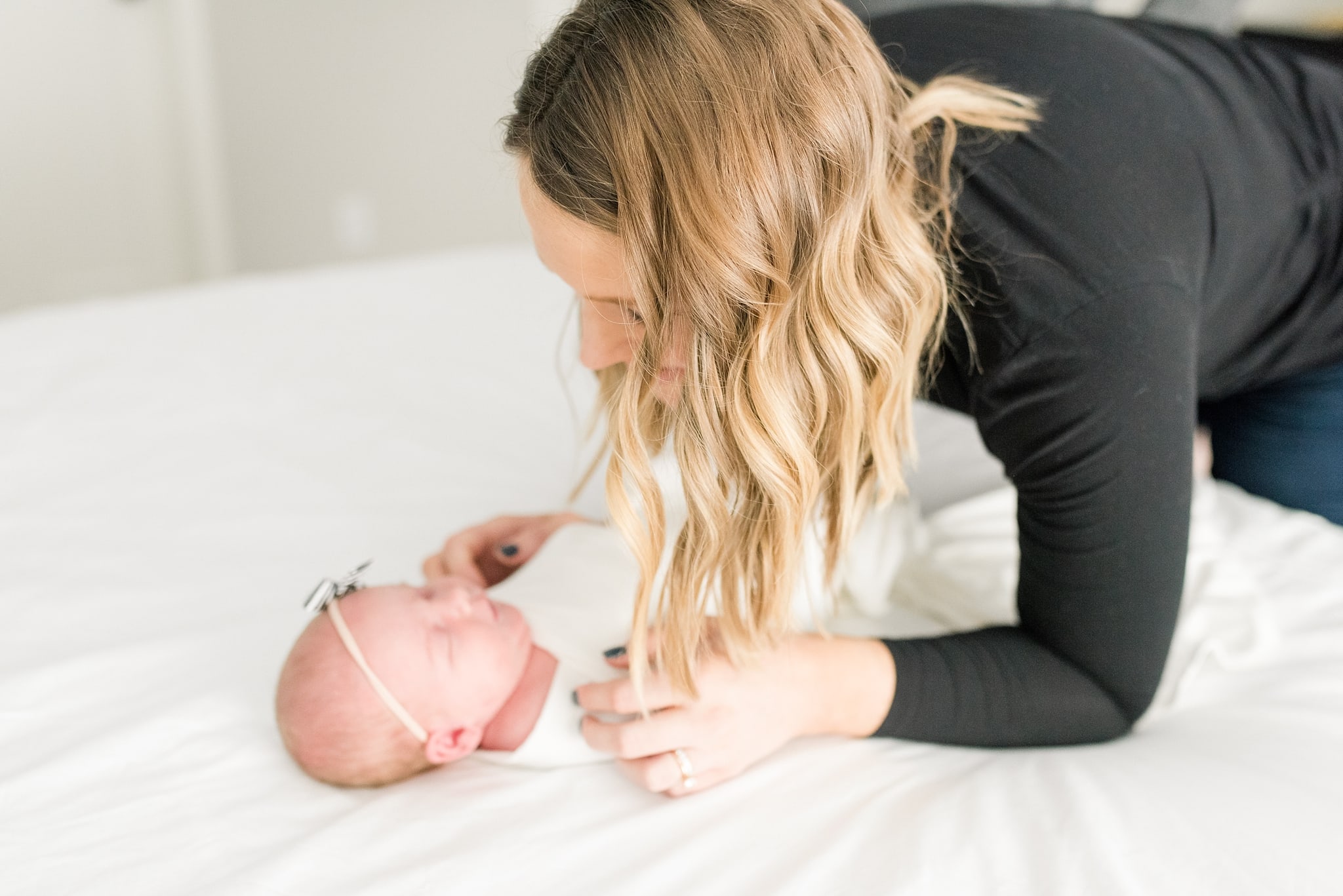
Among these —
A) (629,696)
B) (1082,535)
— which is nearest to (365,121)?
(629,696)

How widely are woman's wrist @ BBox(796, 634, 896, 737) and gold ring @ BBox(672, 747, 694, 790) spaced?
0.34 ft

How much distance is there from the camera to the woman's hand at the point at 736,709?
0.84 metres

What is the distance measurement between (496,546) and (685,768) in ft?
1.37

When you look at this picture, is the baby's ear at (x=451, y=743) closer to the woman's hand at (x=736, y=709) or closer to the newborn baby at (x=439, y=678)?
the newborn baby at (x=439, y=678)

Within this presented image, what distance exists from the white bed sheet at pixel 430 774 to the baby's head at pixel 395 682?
33 mm

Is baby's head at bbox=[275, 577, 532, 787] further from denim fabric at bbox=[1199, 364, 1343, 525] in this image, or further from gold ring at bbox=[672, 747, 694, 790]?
denim fabric at bbox=[1199, 364, 1343, 525]

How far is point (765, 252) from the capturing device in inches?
27.4

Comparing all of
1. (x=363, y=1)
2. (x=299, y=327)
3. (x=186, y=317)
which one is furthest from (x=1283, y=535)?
(x=363, y=1)

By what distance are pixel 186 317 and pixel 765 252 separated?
1362 mm

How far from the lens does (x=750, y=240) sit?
0.68 m

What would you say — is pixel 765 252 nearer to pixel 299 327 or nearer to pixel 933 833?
pixel 933 833

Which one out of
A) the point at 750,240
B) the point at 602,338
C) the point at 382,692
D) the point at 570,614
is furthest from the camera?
the point at 570,614

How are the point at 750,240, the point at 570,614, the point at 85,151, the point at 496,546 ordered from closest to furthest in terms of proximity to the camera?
the point at 750,240, the point at 570,614, the point at 496,546, the point at 85,151

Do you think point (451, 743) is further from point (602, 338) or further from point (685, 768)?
point (602, 338)
